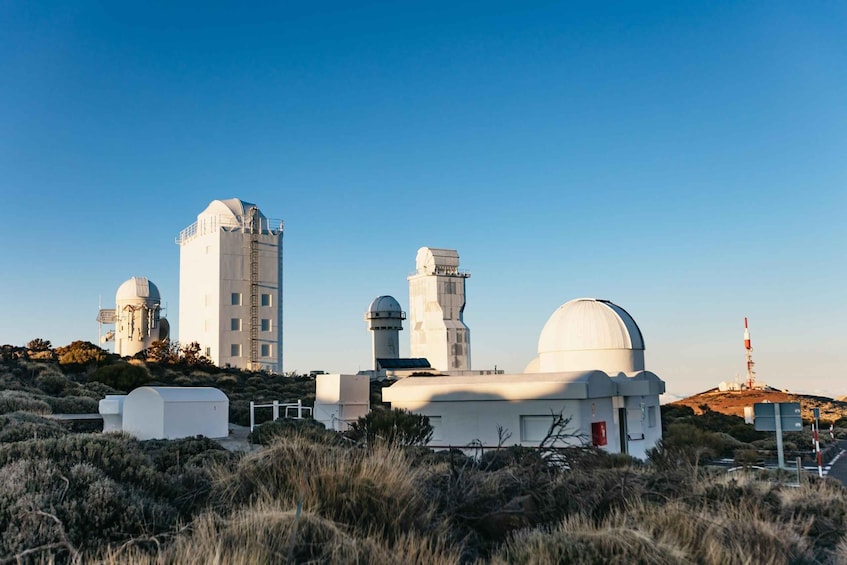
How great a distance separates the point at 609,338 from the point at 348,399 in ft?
29.0

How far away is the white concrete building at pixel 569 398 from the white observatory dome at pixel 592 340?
0.03 meters

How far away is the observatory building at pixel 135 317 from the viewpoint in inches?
1981

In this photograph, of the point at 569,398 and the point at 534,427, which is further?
the point at 534,427

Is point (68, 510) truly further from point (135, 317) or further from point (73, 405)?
point (135, 317)

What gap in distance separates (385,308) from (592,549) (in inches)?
2302

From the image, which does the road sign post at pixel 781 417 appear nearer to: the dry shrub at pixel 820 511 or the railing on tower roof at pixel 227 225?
the dry shrub at pixel 820 511

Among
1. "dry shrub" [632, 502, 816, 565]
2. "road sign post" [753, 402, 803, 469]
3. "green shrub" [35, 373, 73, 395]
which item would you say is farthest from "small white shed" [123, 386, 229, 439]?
"dry shrub" [632, 502, 816, 565]

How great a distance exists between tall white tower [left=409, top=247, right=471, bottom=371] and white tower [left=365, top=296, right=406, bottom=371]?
2.40 metres

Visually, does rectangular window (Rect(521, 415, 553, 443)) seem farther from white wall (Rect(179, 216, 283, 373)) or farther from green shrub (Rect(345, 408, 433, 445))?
white wall (Rect(179, 216, 283, 373))

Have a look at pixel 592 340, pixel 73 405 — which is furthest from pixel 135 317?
pixel 592 340

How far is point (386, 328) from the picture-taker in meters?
62.9

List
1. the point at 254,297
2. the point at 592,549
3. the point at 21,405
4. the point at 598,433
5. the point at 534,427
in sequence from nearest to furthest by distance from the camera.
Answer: the point at 592,549 → the point at 534,427 → the point at 598,433 → the point at 21,405 → the point at 254,297

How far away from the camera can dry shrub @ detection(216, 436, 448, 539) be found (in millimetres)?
5340

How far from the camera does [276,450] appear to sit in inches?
275
